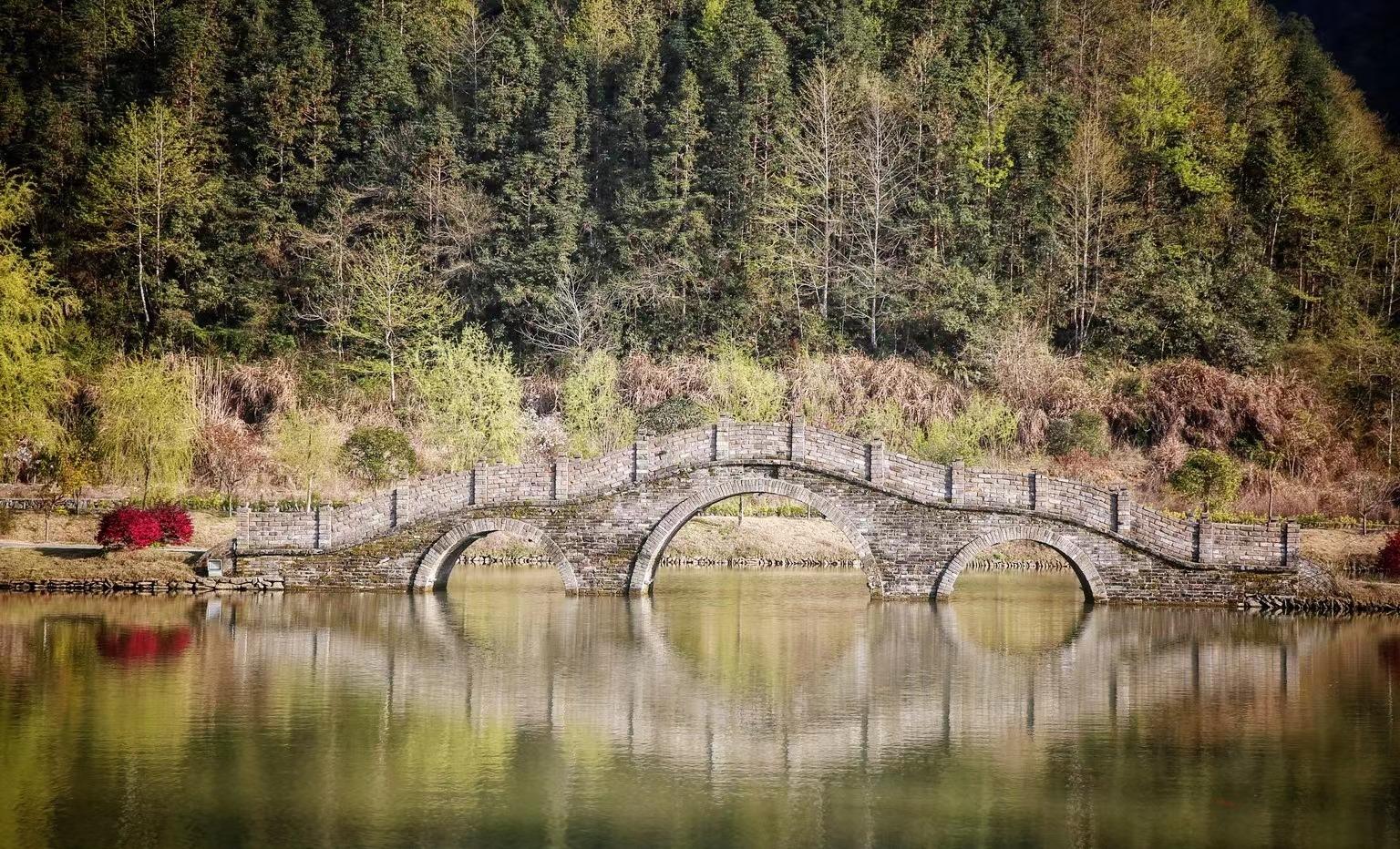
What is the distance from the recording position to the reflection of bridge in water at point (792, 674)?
1847 cm

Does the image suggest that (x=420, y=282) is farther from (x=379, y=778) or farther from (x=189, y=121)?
(x=379, y=778)

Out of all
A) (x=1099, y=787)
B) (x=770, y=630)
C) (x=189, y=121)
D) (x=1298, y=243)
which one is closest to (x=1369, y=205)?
(x=1298, y=243)

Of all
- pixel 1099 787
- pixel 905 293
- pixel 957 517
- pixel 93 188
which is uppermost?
pixel 93 188

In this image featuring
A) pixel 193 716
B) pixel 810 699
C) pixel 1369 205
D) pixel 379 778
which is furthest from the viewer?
pixel 1369 205

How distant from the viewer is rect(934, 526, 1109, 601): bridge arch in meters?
32.0

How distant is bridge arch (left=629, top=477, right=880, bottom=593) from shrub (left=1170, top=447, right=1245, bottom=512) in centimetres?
1537

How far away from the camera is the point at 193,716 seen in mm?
18625

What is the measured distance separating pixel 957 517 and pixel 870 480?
2041 millimetres

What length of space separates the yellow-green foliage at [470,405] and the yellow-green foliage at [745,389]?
6957 millimetres

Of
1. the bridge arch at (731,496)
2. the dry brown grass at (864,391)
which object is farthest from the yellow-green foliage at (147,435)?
the dry brown grass at (864,391)

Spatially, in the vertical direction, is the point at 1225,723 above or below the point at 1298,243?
below

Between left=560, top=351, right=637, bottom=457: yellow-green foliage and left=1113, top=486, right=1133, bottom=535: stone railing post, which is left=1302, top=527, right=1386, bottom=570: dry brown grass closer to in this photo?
left=1113, top=486, right=1133, bottom=535: stone railing post

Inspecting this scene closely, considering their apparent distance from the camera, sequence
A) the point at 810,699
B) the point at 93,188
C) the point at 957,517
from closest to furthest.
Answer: the point at 810,699 → the point at 957,517 → the point at 93,188

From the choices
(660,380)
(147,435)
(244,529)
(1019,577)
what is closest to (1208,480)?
(1019,577)
